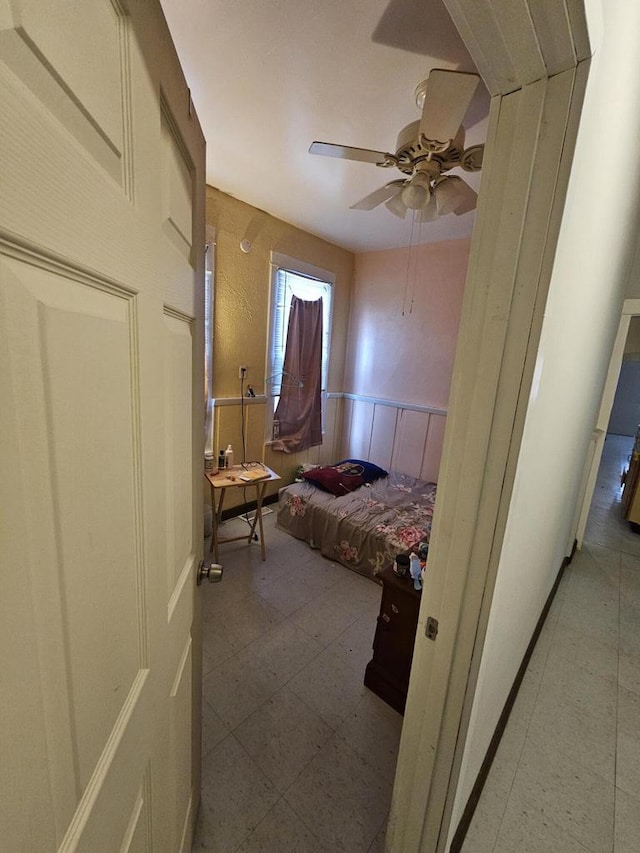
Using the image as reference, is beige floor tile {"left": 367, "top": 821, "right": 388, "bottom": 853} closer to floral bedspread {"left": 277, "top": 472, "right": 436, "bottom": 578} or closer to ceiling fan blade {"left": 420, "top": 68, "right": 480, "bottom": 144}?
floral bedspread {"left": 277, "top": 472, "right": 436, "bottom": 578}

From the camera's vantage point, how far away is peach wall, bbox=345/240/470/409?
3426 mm

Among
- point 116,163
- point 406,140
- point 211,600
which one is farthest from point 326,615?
point 406,140

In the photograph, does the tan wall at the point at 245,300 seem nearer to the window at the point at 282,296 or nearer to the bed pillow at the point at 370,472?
the window at the point at 282,296

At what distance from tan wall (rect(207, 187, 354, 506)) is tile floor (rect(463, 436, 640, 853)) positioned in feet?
8.26

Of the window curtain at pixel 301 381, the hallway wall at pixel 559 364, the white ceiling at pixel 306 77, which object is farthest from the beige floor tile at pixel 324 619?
the white ceiling at pixel 306 77

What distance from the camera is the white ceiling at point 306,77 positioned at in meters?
1.23

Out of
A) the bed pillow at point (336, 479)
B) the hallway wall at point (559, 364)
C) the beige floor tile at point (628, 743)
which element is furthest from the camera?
→ the bed pillow at point (336, 479)

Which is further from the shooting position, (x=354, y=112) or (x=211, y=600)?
(x=211, y=600)

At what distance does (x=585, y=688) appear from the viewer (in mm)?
1717

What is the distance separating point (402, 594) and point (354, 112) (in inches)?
90.7

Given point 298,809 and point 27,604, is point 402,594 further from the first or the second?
point 27,604

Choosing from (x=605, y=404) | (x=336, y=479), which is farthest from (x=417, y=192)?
(x=605, y=404)

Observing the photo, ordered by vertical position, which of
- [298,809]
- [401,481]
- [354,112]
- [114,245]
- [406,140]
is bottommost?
[298,809]

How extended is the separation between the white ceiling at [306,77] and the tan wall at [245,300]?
0.38 metres
